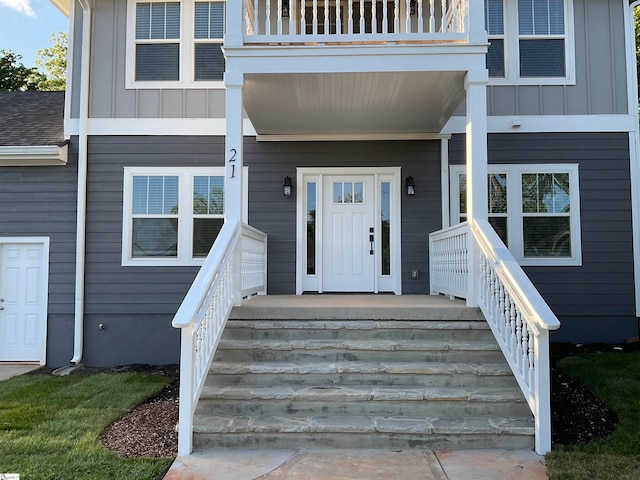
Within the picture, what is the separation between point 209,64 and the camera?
6.74 meters

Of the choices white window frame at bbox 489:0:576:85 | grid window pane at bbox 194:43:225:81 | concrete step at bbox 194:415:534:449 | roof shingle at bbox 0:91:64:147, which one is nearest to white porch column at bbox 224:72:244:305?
concrete step at bbox 194:415:534:449

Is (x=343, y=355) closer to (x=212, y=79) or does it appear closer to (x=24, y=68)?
(x=212, y=79)

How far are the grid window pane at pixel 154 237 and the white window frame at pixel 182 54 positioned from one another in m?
2.00

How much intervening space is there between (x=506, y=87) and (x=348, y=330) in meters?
4.55

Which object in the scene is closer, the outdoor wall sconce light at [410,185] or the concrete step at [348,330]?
the concrete step at [348,330]

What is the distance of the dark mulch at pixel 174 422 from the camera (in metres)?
3.42

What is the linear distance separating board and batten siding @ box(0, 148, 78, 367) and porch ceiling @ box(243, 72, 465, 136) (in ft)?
9.77

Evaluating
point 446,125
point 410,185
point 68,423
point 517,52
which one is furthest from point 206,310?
point 517,52

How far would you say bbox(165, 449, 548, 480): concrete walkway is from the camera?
9.65ft

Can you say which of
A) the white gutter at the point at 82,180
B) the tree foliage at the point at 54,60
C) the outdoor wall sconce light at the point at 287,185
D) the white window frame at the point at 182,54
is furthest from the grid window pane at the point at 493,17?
the tree foliage at the point at 54,60

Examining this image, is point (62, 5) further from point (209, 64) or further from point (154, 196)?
point (154, 196)

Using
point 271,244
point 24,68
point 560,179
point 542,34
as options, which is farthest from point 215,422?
point 24,68

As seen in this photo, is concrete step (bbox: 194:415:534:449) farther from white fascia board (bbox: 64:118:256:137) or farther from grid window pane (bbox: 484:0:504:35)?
grid window pane (bbox: 484:0:504:35)

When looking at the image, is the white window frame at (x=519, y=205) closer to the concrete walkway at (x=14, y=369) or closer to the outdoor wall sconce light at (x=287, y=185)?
the outdoor wall sconce light at (x=287, y=185)
